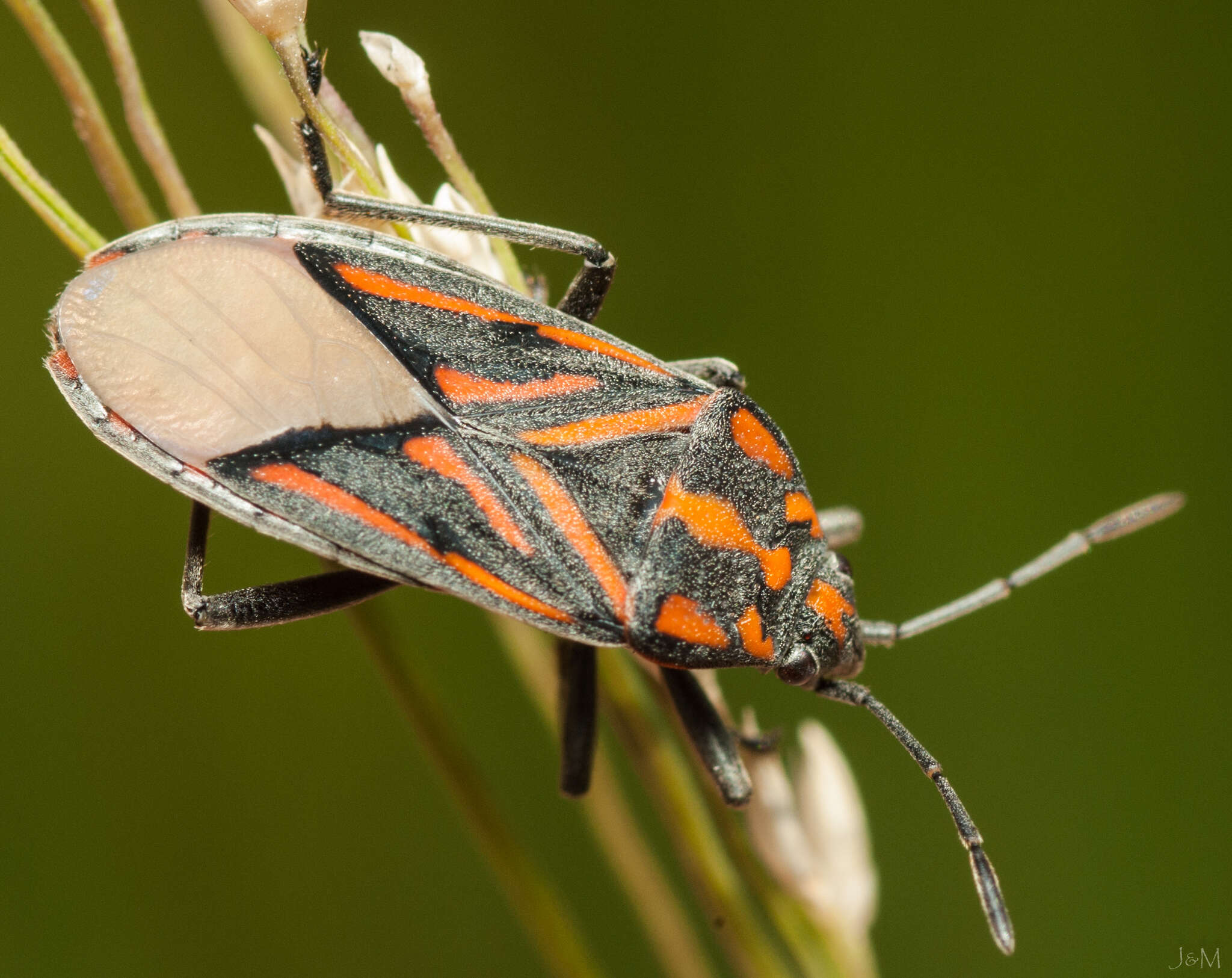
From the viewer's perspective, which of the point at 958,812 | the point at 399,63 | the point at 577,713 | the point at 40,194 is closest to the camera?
the point at 40,194

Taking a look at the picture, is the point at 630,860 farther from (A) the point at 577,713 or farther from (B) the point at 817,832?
(A) the point at 577,713

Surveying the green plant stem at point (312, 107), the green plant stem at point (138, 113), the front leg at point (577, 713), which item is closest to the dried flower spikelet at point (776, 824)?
the front leg at point (577, 713)

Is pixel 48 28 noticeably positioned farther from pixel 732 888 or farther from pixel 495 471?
pixel 732 888

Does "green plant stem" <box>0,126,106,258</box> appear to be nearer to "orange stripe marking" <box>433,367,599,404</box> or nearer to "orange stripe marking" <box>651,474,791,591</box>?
"orange stripe marking" <box>433,367,599,404</box>

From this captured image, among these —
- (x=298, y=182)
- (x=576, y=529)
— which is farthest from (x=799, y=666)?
(x=298, y=182)

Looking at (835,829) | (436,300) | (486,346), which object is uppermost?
(436,300)

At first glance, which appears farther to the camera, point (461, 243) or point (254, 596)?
point (254, 596)

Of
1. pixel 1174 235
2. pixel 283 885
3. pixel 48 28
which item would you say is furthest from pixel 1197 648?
pixel 48 28
